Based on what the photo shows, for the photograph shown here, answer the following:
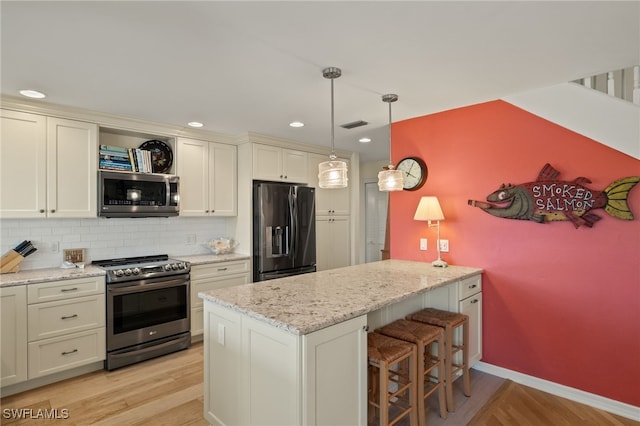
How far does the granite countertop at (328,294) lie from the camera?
1.66 m

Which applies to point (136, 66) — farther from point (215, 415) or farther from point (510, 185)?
point (510, 185)

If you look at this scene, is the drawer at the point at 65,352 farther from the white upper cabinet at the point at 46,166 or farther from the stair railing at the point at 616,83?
the stair railing at the point at 616,83

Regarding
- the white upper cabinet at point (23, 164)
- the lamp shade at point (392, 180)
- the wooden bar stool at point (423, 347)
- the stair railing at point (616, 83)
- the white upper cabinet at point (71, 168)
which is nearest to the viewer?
the wooden bar stool at point (423, 347)

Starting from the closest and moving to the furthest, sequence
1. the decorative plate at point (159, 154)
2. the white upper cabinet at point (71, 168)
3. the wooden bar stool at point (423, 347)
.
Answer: the wooden bar stool at point (423, 347)
the white upper cabinet at point (71, 168)
the decorative plate at point (159, 154)

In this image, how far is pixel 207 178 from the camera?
13.3 feet

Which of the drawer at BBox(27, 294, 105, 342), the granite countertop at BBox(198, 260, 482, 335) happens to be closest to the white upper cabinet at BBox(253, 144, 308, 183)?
the granite countertop at BBox(198, 260, 482, 335)

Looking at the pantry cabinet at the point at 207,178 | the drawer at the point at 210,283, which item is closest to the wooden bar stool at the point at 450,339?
the drawer at the point at 210,283

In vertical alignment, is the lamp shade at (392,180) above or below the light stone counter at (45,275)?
above

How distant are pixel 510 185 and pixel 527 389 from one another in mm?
1651

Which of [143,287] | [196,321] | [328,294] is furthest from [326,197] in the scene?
[328,294]

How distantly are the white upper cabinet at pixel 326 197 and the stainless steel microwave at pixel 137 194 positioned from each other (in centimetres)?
182

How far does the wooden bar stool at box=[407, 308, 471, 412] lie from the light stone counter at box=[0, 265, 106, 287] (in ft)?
9.21

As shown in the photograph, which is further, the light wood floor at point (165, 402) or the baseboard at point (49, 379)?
the baseboard at point (49, 379)

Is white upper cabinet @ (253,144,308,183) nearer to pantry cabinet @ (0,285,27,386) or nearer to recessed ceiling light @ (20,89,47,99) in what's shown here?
recessed ceiling light @ (20,89,47,99)
